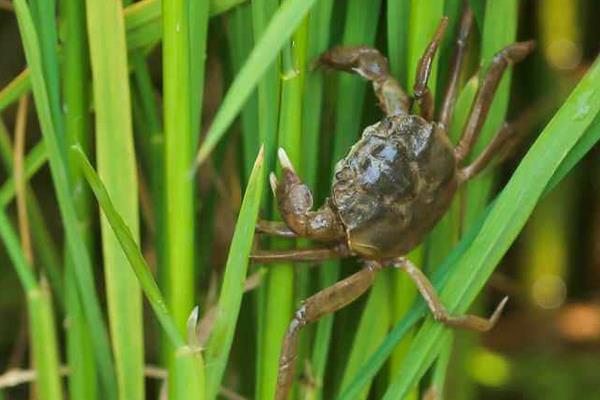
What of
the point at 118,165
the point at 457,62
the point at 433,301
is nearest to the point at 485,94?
the point at 457,62

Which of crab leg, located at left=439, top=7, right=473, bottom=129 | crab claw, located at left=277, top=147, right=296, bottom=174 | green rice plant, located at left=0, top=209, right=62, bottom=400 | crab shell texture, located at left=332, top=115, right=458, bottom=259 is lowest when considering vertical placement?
green rice plant, located at left=0, top=209, right=62, bottom=400

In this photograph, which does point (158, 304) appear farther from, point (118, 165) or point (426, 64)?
point (426, 64)

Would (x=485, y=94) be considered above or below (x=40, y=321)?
above

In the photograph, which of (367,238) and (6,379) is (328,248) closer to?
(367,238)

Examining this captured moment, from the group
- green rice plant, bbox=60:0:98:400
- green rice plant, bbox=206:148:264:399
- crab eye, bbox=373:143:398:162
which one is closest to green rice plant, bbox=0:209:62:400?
green rice plant, bbox=60:0:98:400

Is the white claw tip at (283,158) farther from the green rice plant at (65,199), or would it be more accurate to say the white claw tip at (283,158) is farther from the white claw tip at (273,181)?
the green rice plant at (65,199)

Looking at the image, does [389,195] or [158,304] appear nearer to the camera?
[158,304]

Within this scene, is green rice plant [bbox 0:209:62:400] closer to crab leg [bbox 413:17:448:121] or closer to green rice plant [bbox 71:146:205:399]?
green rice plant [bbox 71:146:205:399]

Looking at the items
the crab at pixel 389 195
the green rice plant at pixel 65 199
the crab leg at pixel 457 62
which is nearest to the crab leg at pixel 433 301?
the crab at pixel 389 195
